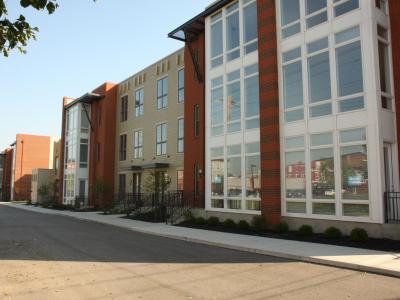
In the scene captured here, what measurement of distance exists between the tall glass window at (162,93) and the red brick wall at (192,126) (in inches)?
189

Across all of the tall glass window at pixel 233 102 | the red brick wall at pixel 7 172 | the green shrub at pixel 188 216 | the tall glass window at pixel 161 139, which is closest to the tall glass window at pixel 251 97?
the tall glass window at pixel 233 102

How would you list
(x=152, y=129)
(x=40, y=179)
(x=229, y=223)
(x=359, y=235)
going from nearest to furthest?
(x=359, y=235) → (x=229, y=223) → (x=152, y=129) → (x=40, y=179)

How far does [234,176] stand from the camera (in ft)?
61.0

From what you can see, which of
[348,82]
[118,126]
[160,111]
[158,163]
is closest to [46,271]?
[348,82]

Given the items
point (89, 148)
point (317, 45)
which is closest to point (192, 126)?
point (317, 45)

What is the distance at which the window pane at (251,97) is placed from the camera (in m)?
17.8

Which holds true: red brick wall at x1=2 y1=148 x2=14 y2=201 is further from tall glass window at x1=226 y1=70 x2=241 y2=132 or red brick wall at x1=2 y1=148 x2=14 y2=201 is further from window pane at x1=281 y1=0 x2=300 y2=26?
window pane at x1=281 y1=0 x2=300 y2=26

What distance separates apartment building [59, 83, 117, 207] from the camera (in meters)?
34.6

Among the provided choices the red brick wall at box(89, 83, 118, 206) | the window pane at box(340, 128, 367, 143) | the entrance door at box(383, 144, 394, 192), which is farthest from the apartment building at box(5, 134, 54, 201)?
the entrance door at box(383, 144, 394, 192)

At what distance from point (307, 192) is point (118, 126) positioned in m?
23.6

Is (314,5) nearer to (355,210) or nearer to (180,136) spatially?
(355,210)

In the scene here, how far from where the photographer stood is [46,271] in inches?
357

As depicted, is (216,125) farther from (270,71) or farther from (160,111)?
(160,111)

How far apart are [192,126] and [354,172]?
1139 cm
